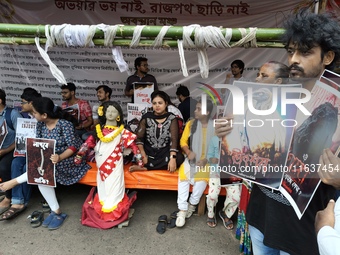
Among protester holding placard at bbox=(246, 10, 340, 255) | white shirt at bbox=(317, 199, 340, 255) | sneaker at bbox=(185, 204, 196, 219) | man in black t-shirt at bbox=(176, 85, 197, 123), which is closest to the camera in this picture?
white shirt at bbox=(317, 199, 340, 255)

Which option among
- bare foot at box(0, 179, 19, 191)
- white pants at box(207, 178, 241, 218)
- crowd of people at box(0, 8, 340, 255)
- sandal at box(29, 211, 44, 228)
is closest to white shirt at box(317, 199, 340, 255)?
crowd of people at box(0, 8, 340, 255)

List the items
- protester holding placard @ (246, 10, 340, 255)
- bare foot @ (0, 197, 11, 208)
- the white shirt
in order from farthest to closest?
bare foot @ (0, 197, 11, 208) → protester holding placard @ (246, 10, 340, 255) → the white shirt

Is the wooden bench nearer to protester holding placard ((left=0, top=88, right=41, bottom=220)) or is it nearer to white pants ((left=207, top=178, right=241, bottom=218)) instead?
white pants ((left=207, top=178, right=241, bottom=218))

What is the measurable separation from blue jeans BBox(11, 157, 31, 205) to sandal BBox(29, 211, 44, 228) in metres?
0.24

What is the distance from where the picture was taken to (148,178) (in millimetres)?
3012

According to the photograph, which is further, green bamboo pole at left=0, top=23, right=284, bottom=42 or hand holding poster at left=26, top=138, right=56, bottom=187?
hand holding poster at left=26, top=138, right=56, bottom=187

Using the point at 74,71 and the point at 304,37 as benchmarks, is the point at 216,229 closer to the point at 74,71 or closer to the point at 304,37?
the point at 304,37

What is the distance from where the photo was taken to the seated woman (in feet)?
9.93

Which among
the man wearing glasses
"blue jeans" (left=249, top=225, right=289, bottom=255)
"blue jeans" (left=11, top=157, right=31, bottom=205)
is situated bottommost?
"blue jeans" (left=11, top=157, right=31, bottom=205)

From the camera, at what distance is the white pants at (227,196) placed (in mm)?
2789

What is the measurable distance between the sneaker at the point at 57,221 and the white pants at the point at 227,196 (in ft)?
5.05

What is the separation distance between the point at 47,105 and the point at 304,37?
2.44 metres

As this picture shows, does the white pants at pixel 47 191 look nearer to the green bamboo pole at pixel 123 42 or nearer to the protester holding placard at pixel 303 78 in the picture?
the green bamboo pole at pixel 123 42

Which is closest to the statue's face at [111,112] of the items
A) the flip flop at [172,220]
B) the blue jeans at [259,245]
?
the flip flop at [172,220]
